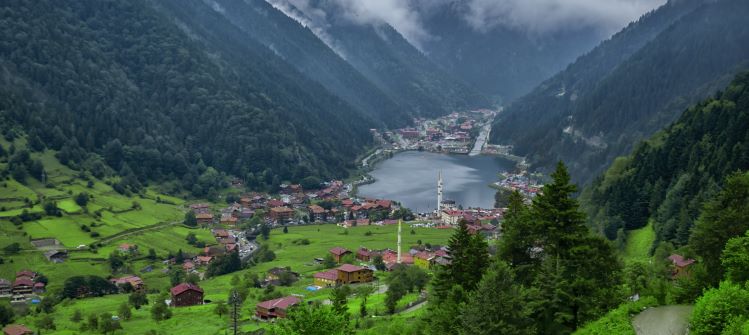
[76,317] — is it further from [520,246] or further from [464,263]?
[520,246]

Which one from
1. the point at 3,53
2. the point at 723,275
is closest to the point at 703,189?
the point at 723,275

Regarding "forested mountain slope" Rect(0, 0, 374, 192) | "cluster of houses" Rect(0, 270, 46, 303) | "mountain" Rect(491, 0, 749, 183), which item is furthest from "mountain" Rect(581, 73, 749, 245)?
"forested mountain slope" Rect(0, 0, 374, 192)

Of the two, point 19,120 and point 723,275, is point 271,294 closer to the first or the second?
point 723,275

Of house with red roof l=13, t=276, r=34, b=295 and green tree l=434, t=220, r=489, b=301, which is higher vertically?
green tree l=434, t=220, r=489, b=301

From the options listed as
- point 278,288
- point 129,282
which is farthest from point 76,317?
point 278,288

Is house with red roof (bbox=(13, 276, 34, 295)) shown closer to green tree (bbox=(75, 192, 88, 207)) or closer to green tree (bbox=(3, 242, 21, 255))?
green tree (bbox=(3, 242, 21, 255))

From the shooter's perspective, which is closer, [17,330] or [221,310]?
[17,330]
